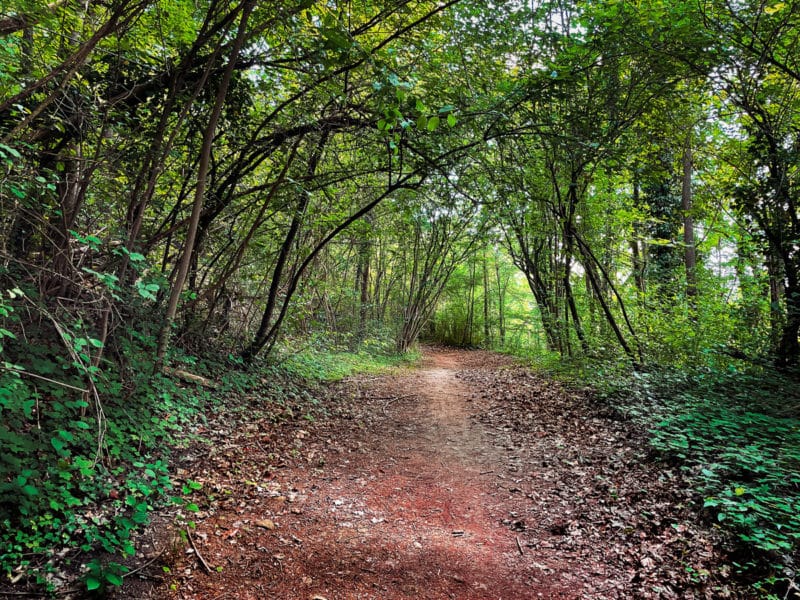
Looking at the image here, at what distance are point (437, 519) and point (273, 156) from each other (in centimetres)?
603

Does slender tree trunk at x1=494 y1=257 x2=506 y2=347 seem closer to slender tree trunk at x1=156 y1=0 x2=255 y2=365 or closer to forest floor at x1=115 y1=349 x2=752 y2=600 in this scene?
forest floor at x1=115 y1=349 x2=752 y2=600

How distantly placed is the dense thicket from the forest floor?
697 millimetres

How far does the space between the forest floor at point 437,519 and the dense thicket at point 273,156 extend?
27.4 inches

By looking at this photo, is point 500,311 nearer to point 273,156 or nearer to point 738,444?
point 273,156

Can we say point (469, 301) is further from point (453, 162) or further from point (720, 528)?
point (720, 528)

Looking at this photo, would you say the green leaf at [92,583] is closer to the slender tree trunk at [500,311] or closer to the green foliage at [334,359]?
the green foliage at [334,359]

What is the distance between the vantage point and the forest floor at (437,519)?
→ 2797 millimetres

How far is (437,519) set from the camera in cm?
373

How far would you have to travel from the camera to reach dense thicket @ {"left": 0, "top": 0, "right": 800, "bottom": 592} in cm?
316

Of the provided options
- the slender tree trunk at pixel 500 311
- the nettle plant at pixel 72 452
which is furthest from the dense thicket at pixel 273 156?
the slender tree trunk at pixel 500 311

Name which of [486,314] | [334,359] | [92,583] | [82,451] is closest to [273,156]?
[82,451]

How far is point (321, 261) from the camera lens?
1274 cm

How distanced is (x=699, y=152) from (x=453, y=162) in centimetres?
600

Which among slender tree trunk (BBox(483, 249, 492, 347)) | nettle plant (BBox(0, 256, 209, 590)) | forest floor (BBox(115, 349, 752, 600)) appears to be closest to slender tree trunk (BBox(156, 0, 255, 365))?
nettle plant (BBox(0, 256, 209, 590))
